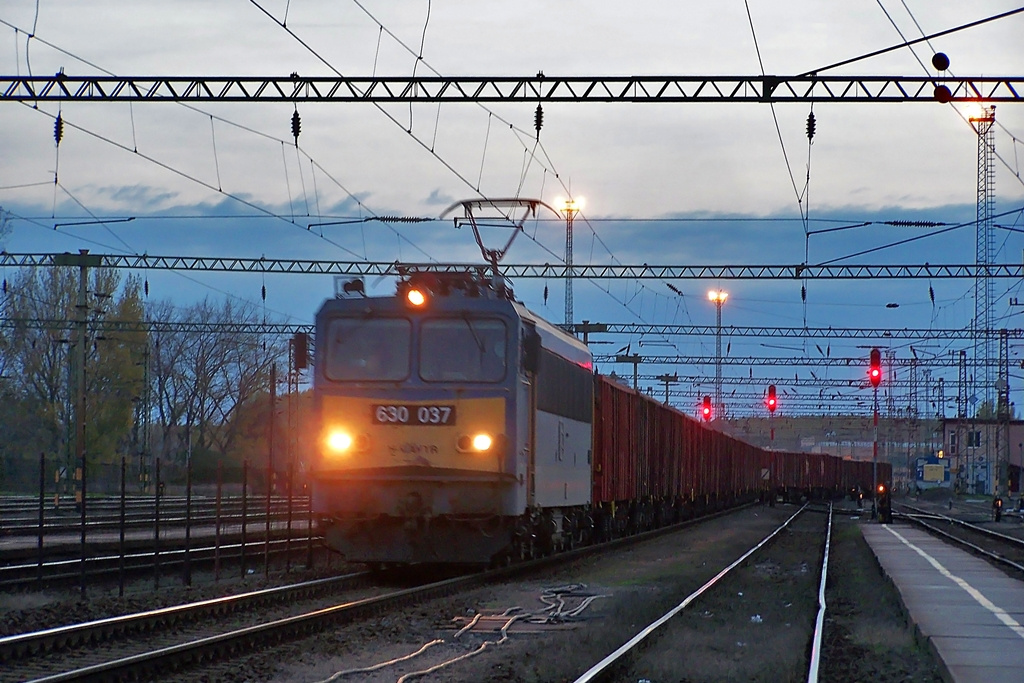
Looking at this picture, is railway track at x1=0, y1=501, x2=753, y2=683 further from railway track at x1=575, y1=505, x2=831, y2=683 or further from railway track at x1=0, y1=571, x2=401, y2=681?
railway track at x1=575, y1=505, x2=831, y2=683

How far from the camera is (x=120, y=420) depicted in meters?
57.5

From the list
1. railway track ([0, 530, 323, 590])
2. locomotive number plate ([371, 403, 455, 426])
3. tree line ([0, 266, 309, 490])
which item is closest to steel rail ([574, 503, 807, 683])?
locomotive number plate ([371, 403, 455, 426])

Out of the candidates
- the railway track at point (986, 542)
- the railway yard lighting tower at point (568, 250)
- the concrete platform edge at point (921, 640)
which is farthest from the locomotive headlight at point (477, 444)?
the railway yard lighting tower at point (568, 250)

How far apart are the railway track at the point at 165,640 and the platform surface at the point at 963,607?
5614 millimetres

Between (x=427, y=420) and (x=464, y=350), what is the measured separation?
1.03 m

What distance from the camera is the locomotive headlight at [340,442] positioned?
1658 cm

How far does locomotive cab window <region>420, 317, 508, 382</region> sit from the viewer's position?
16641 millimetres

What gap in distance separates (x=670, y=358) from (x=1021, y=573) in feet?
156

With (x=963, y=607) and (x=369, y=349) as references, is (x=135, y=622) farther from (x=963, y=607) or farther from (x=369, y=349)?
(x=963, y=607)

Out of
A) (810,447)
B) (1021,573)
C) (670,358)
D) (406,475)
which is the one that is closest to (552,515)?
Answer: (406,475)

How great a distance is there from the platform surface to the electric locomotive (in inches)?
Answer: 203

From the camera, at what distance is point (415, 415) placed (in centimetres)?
1653

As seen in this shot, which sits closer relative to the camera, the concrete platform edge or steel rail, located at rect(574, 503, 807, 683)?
steel rail, located at rect(574, 503, 807, 683)

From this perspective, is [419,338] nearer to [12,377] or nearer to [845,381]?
[12,377]
